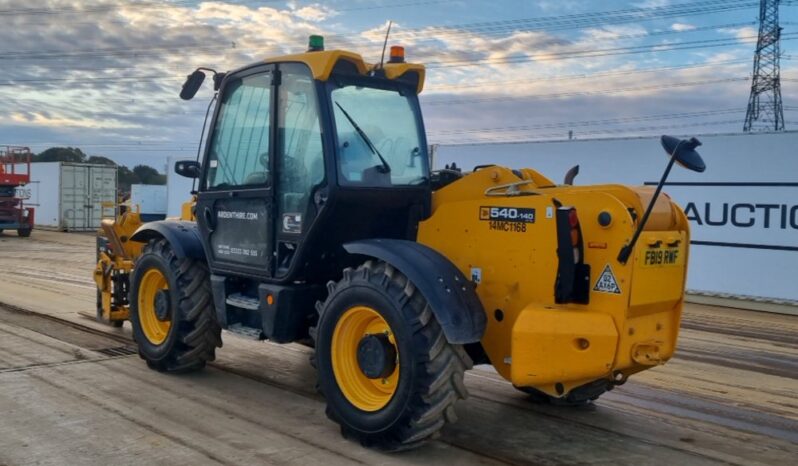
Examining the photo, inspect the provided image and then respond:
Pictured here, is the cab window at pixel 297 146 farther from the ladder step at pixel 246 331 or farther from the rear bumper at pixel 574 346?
the rear bumper at pixel 574 346

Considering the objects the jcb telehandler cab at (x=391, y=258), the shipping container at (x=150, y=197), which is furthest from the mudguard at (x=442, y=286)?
the shipping container at (x=150, y=197)

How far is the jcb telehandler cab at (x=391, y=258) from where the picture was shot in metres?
4.37

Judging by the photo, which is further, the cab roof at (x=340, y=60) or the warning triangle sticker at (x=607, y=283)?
the cab roof at (x=340, y=60)

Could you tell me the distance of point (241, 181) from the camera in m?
5.97

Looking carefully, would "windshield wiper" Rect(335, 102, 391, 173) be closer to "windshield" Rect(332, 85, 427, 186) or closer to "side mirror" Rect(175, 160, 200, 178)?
"windshield" Rect(332, 85, 427, 186)

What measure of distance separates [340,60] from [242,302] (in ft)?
6.52

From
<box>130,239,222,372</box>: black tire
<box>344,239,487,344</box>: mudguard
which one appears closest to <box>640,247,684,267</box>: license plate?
<box>344,239,487,344</box>: mudguard

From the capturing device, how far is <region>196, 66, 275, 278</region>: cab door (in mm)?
5652

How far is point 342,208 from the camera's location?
5168 mm

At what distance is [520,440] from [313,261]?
188 centimetres

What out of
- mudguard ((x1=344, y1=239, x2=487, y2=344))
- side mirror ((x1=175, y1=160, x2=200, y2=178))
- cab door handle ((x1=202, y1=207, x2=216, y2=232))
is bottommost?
mudguard ((x1=344, y1=239, x2=487, y2=344))

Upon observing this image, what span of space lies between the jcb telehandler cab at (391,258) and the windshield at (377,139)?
0.5 inches

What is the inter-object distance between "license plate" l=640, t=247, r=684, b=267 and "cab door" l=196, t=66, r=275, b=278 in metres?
2.67

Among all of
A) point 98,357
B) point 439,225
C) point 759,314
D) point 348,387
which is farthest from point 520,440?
point 759,314
